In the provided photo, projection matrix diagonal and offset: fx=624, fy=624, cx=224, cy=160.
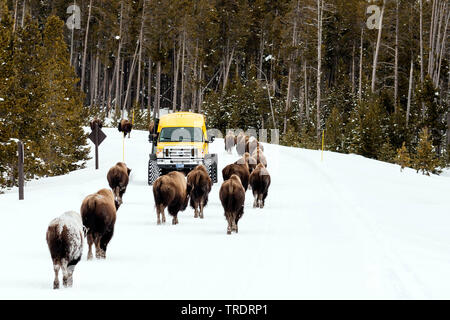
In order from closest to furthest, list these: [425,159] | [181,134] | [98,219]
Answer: [98,219]
[181,134]
[425,159]

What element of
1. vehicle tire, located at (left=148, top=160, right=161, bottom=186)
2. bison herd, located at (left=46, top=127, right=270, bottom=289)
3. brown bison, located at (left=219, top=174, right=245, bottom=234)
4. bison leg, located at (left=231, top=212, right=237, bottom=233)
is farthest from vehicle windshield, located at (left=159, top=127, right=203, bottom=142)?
brown bison, located at (left=219, top=174, right=245, bottom=234)

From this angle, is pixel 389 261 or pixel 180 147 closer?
pixel 389 261

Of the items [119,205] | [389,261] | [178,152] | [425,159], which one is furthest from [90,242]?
[425,159]

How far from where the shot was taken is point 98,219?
901cm

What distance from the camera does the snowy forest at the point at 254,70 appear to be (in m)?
30.9

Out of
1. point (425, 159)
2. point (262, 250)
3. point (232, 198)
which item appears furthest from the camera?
point (425, 159)

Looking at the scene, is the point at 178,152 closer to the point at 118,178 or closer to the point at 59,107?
the point at 118,178

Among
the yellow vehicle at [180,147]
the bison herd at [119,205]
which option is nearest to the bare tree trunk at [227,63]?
the yellow vehicle at [180,147]

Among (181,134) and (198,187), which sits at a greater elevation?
(181,134)

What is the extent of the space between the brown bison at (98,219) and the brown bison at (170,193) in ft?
10.7

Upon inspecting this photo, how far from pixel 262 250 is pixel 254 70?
Answer: 62.7 meters

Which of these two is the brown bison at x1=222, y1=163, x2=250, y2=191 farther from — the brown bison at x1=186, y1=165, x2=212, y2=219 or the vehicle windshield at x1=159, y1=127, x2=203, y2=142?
the vehicle windshield at x1=159, y1=127, x2=203, y2=142

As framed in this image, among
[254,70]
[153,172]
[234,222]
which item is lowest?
[153,172]

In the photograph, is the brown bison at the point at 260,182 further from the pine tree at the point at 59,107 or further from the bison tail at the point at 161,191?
the pine tree at the point at 59,107
